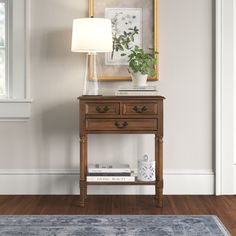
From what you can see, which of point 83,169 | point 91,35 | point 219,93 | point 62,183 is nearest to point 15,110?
point 62,183

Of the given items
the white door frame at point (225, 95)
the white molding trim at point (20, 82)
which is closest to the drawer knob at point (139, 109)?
the white door frame at point (225, 95)

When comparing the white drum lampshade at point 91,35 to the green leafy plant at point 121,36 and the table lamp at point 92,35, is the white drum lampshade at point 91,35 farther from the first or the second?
the green leafy plant at point 121,36

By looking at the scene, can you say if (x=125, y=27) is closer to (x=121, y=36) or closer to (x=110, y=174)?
(x=121, y=36)

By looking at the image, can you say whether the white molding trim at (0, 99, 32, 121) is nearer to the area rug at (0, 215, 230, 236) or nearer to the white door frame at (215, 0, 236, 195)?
the area rug at (0, 215, 230, 236)

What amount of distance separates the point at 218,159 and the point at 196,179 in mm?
235

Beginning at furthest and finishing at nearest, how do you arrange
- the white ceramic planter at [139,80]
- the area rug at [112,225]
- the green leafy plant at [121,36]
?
the green leafy plant at [121,36]
the white ceramic planter at [139,80]
the area rug at [112,225]

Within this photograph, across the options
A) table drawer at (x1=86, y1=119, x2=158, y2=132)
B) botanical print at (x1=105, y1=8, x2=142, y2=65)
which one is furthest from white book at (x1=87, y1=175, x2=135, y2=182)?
botanical print at (x1=105, y1=8, x2=142, y2=65)

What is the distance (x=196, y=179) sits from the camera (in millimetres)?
4219

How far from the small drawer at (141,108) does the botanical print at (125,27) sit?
59 cm

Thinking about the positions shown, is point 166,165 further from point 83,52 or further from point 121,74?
point 83,52

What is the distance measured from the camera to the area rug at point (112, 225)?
3.10 metres

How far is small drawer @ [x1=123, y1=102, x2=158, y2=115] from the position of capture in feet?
12.4

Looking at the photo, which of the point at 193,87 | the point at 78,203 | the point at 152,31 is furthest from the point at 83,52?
the point at 78,203

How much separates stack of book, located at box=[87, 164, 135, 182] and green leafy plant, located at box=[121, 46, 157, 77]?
735mm
